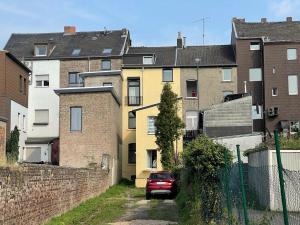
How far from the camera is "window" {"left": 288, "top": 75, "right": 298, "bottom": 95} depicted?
5062cm

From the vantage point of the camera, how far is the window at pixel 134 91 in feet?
170

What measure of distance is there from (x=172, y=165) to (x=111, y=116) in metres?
5.75

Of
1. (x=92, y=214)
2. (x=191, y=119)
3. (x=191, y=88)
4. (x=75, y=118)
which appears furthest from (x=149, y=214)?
(x=191, y=88)

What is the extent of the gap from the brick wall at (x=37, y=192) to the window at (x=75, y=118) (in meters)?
14.3

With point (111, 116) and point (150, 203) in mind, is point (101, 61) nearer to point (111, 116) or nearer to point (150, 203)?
point (111, 116)

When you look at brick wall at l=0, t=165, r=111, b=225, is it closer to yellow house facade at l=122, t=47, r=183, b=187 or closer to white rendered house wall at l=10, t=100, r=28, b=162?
white rendered house wall at l=10, t=100, r=28, b=162

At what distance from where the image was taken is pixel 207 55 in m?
54.2

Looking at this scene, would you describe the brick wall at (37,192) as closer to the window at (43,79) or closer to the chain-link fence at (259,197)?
the chain-link fence at (259,197)

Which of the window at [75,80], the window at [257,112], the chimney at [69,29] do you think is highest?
the chimney at [69,29]

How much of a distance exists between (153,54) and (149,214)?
3397cm

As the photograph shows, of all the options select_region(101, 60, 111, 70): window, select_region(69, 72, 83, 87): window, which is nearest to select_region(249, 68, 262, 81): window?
select_region(101, 60, 111, 70): window

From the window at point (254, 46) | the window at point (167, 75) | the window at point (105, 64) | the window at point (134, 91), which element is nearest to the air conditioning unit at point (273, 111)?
the window at point (254, 46)

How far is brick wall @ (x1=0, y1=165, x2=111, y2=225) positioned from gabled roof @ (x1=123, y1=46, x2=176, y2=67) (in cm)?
2933

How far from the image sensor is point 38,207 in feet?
49.6
